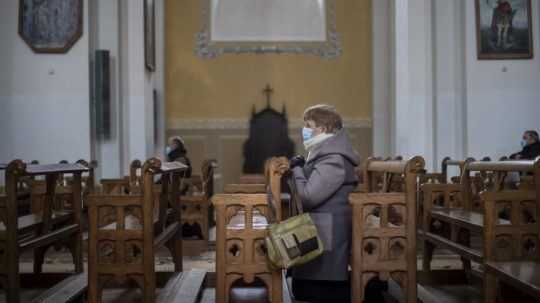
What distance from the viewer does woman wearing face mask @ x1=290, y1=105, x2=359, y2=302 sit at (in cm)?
360

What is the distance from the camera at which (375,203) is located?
146 inches

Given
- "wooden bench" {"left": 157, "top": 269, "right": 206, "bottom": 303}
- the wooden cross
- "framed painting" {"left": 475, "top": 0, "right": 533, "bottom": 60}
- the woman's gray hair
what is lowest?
"wooden bench" {"left": 157, "top": 269, "right": 206, "bottom": 303}

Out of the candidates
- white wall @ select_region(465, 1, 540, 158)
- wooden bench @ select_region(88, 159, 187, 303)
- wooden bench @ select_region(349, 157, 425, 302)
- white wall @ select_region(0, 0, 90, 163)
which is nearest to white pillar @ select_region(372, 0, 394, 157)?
white wall @ select_region(465, 1, 540, 158)

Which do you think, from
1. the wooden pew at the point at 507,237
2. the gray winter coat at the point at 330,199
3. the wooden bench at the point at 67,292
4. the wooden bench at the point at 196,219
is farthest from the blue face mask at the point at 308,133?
the wooden bench at the point at 196,219

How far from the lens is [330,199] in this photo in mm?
3725

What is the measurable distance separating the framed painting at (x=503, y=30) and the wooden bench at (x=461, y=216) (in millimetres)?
4762

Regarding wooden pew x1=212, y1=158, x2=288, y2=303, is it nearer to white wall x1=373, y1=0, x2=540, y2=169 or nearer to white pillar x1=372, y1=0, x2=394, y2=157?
white wall x1=373, y1=0, x2=540, y2=169

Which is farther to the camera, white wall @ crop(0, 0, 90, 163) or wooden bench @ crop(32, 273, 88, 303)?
white wall @ crop(0, 0, 90, 163)

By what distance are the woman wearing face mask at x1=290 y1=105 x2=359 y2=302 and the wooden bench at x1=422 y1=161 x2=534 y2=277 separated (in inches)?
38.2

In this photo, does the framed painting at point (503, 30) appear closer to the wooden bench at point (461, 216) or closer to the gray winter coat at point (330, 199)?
the wooden bench at point (461, 216)

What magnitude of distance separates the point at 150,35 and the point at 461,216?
28.2 feet

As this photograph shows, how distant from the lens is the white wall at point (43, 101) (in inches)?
387

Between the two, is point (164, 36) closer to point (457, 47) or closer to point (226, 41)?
point (226, 41)

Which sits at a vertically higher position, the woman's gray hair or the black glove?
the woman's gray hair
